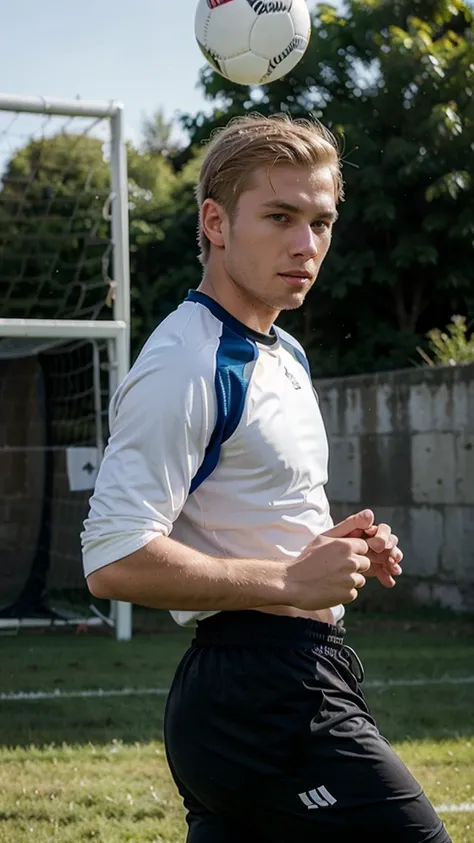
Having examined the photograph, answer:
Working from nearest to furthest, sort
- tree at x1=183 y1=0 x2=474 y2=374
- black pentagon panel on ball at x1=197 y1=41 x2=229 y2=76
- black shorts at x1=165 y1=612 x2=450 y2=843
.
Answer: black shorts at x1=165 y1=612 x2=450 y2=843
black pentagon panel on ball at x1=197 y1=41 x2=229 y2=76
tree at x1=183 y1=0 x2=474 y2=374

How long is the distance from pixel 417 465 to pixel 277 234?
30.5 feet

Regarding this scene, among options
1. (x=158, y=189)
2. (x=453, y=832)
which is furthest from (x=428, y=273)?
(x=453, y=832)

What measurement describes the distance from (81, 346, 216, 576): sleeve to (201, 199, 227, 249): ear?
0.38 m

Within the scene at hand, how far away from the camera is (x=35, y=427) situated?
1316 centimetres

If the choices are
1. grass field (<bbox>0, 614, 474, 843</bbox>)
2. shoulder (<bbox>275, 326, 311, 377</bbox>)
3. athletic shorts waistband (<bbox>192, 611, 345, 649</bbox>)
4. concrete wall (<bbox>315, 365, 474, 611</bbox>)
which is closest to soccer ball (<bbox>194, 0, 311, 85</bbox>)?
shoulder (<bbox>275, 326, 311, 377</bbox>)

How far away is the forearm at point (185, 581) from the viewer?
7.24 ft

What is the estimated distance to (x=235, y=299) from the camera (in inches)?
102

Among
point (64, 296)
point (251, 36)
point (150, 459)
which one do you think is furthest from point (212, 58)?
point (64, 296)

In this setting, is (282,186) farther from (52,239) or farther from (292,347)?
(52,239)

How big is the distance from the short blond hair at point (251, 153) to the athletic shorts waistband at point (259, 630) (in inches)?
31.2

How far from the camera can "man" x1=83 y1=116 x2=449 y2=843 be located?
89.2 inches

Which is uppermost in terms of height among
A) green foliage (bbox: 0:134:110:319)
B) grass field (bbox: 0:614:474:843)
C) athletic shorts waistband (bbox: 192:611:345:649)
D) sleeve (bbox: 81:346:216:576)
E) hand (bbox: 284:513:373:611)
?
green foliage (bbox: 0:134:110:319)

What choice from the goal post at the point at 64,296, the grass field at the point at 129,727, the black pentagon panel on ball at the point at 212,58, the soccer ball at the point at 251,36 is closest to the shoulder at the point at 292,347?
the soccer ball at the point at 251,36

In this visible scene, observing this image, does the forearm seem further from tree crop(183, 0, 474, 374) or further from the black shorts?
tree crop(183, 0, 474, 374)
